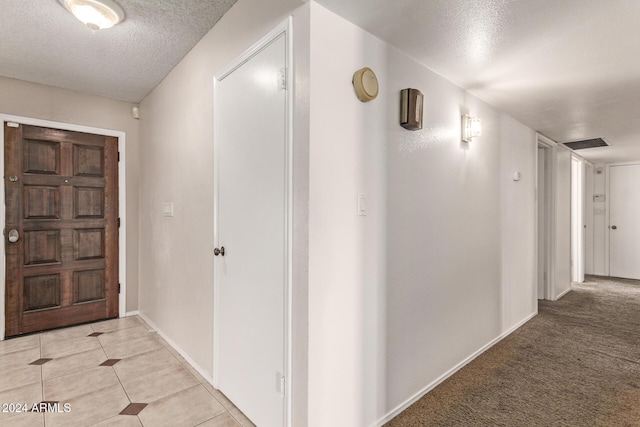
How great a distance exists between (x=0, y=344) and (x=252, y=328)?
9.18 ft

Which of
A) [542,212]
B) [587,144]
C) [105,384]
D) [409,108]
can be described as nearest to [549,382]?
[409,108]

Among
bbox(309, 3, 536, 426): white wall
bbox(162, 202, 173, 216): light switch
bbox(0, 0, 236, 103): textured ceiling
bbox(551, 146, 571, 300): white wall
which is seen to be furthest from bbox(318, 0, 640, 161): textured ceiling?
bbox(162, 202, 173, 216): light switch

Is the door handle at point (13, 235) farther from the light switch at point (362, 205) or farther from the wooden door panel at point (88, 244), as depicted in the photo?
the light switch at point (362, 205)

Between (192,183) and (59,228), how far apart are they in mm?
1878

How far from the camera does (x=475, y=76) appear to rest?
7.74 ft


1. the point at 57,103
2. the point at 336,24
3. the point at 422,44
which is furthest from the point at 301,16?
the point at 57,103

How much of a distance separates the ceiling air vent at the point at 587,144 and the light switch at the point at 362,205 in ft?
14.5

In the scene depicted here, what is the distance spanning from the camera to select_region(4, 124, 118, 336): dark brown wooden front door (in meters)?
3.05

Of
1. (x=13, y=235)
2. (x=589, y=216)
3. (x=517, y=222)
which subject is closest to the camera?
(x=13, y=235)

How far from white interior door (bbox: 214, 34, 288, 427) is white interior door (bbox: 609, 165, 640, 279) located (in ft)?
24.4

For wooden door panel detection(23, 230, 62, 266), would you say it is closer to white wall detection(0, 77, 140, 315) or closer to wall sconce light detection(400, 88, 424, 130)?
white wall detection(0, 77, 140, 315)

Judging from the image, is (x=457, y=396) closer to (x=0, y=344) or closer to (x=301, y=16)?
(x=301, y=16)

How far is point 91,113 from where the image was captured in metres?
3.44

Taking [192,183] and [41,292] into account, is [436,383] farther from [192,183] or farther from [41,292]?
[41,292]
